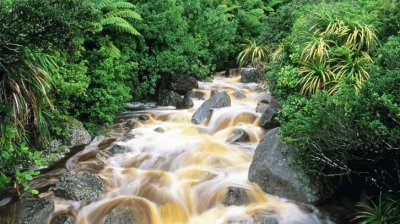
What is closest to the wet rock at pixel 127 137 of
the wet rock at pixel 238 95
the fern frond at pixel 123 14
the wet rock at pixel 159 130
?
the wet rock at pixel 159 130

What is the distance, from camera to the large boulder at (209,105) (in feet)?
33.2

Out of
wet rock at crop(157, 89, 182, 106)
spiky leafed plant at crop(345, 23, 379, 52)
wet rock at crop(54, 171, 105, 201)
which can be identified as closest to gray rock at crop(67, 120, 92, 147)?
wet rock at crop(54, 171, 105, 201)

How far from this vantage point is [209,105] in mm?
10500

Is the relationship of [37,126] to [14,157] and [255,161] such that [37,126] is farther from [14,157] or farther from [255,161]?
[255,161]

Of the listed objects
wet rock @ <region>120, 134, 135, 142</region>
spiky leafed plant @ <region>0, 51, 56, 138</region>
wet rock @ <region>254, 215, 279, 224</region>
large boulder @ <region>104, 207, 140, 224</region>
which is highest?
spiky leafed plant @ <region>0, 51, 56, 138</region>

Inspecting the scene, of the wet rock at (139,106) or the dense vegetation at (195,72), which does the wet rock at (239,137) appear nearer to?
the dense vegetation at (195,72)

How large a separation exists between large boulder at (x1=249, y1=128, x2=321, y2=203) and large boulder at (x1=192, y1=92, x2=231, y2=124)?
3.43 metres

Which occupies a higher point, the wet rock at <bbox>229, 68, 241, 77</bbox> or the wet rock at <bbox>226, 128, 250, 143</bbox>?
the wet rock at <bbox>229, 68, 241, 77</bbox>

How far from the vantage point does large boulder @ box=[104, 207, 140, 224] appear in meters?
5.75

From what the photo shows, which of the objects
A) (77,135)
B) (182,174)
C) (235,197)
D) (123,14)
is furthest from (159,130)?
(235,197)

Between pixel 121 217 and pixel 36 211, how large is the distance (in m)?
1.32

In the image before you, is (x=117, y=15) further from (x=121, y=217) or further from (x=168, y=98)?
(x=121, y=217)

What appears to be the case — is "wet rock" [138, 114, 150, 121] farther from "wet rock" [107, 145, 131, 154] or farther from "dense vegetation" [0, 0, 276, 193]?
"wet rock" [107, 145, 131, 154]

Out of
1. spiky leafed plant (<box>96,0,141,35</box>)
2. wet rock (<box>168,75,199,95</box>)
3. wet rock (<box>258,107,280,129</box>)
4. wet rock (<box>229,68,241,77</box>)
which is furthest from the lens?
wet rock (<box>229,68,241,77</box>)
